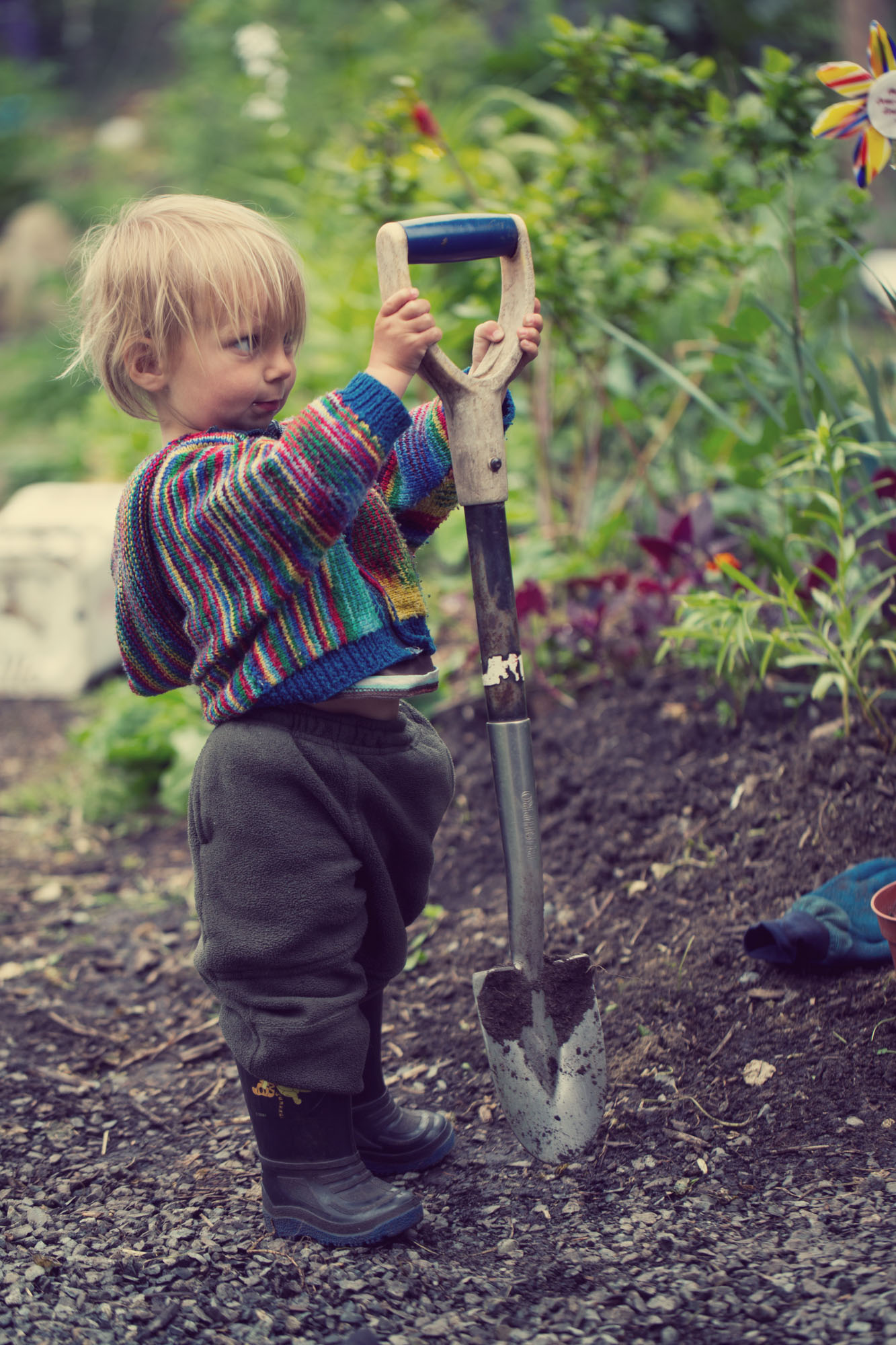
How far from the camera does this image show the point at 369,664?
1.58 m

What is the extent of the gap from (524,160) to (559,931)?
3.26 metres

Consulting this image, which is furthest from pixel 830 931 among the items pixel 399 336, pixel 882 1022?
pixel 399 336

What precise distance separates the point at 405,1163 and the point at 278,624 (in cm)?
87

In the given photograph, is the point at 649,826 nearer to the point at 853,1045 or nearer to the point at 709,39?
the point at 853,1045

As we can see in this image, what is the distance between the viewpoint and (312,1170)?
5.48 feet

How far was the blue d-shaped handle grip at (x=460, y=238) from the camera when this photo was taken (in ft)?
5.07

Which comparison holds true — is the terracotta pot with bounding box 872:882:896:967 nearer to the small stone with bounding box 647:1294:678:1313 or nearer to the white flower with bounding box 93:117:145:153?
the small stone with bounding box 647:1294:678:1313

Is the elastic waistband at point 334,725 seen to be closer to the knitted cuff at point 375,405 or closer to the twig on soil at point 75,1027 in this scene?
the knitted cuff at point 375,405

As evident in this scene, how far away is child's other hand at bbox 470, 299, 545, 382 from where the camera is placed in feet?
5.45

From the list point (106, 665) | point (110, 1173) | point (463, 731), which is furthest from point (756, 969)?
point (106, 665)

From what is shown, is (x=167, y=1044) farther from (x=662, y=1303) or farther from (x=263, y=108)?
(x=263, y=108)

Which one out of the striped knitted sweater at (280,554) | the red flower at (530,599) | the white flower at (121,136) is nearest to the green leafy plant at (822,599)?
the red flower at (530,599)

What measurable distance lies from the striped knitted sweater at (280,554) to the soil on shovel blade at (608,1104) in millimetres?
757

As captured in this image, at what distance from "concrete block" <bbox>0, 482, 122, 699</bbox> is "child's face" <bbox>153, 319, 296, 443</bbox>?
3131mm
